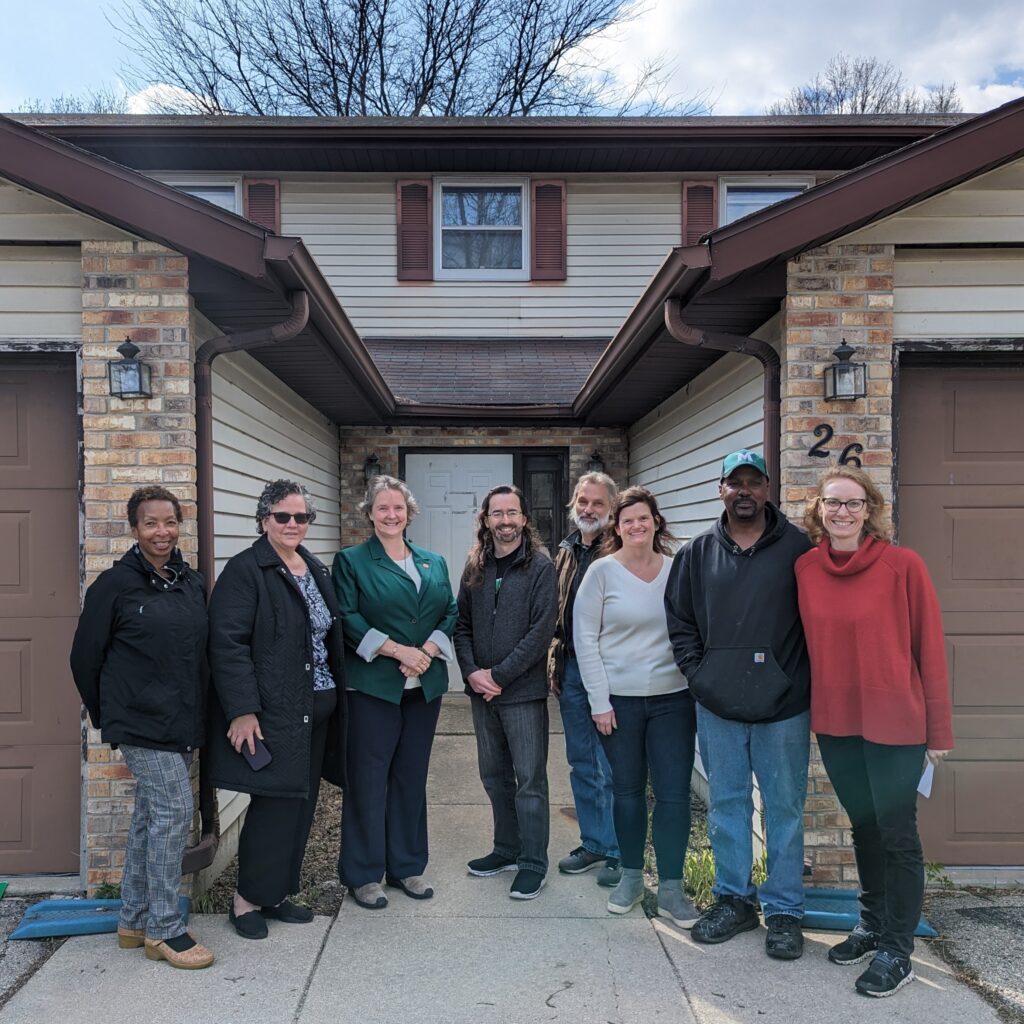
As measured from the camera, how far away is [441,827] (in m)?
4.63

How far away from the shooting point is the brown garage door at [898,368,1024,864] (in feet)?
12.8

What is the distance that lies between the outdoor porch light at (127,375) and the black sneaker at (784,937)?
331 centimetres

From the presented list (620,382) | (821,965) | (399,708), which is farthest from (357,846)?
(620,382)

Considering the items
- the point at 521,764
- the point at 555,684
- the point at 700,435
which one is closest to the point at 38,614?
the point at 521,764

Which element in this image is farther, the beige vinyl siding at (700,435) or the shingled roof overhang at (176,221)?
the beige vinyl siding at (700,435)

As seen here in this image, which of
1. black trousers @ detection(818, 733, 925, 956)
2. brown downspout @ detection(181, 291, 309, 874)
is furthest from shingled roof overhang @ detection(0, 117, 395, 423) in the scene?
black trousers @ detection(818, 733, 925, 956)

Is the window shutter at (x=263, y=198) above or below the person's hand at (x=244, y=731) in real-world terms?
above

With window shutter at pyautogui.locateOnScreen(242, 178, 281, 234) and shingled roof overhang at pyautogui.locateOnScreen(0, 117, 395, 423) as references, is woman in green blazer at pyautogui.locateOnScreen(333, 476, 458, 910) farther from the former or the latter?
window shutter at pyautogui.locateOnScreen(242, 178, 281, 234)

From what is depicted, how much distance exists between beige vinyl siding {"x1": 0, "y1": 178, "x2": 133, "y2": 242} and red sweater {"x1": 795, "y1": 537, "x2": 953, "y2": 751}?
128 inches

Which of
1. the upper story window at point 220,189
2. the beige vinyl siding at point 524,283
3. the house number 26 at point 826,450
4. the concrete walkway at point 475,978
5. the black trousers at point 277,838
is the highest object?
the upper story window at point 220,189

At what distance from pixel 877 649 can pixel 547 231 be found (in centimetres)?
693

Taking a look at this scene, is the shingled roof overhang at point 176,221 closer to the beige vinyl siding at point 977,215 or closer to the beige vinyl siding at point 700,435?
the beige vinyl siding at point 700,435

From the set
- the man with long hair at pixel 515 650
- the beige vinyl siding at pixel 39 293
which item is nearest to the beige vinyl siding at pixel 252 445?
the beige vinyl siding at pixel 39 293

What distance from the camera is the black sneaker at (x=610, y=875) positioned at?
12.3ft
